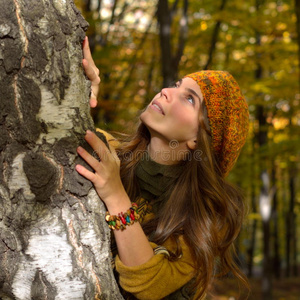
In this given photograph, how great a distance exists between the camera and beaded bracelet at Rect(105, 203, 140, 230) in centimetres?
149

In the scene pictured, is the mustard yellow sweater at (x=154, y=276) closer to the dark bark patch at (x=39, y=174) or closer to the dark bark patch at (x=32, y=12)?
the dark bark patch at (x=39, y=174)

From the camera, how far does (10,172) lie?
1.24m

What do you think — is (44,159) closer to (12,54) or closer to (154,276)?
(12,54)

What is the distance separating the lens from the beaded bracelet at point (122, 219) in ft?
4.90

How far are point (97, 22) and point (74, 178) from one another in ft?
14.9

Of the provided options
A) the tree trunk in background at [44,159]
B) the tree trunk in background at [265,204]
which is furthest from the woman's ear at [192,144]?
the tree trunk in background at [265,204]

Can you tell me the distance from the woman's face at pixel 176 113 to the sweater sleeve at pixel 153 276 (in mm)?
616

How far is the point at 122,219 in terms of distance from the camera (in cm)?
152

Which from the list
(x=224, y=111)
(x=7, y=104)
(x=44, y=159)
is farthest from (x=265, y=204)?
(x=7, y=104)

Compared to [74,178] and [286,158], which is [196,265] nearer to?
[74,178]

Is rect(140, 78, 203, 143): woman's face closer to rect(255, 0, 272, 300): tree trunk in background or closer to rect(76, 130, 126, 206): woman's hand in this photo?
rect(76, 130, 126, 206): woman's hand

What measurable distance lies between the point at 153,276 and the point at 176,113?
850 mm

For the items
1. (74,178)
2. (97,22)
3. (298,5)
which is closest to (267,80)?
(298,5)

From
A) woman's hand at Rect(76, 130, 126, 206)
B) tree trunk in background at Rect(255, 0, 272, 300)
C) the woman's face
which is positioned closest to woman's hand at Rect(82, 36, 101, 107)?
woman's hand at Rect(76, 130, 126, 206)
